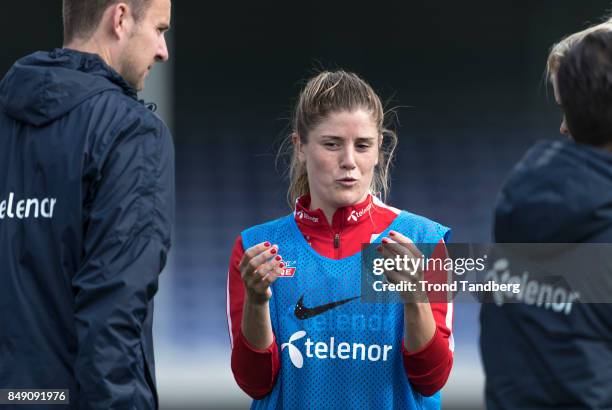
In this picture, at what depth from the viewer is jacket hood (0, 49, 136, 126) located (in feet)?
7.96

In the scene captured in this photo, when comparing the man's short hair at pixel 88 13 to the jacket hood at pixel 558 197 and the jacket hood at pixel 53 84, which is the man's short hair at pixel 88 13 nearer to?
the jacket hood at pixel 53 84

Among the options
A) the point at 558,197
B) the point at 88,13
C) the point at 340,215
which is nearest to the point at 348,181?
the point at 340,215

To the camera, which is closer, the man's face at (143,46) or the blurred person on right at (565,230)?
the blurred person on right at (565,230)

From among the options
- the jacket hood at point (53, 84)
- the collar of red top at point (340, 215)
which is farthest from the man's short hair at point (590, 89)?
the jacket hood at point (53, 84)

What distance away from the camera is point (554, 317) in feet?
6.55

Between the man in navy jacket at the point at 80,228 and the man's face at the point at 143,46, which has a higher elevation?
the man's face at the point at 143,46

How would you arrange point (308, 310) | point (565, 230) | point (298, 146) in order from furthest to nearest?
point (298, 146), point (308, 310), point (565, 230)

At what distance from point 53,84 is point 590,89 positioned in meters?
1.18

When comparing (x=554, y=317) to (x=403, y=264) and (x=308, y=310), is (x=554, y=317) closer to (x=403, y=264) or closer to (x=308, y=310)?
(x=403, y=264)

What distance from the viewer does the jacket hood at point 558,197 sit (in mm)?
1954

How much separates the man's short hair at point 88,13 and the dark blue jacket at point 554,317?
101 cm

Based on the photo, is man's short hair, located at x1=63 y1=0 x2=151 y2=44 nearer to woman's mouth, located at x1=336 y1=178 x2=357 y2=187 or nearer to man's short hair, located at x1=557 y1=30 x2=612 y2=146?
woman's mouth, located at x1=336 y1=178 x2=357 y2=187

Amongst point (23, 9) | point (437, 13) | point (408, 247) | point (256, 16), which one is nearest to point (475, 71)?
point (437, 13)

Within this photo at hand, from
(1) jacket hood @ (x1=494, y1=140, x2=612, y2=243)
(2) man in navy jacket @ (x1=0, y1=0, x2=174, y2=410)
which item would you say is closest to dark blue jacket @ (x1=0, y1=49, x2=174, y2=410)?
(2) man in navy jacket @ (x1=0, y1=0, x2=174, y2=410)
